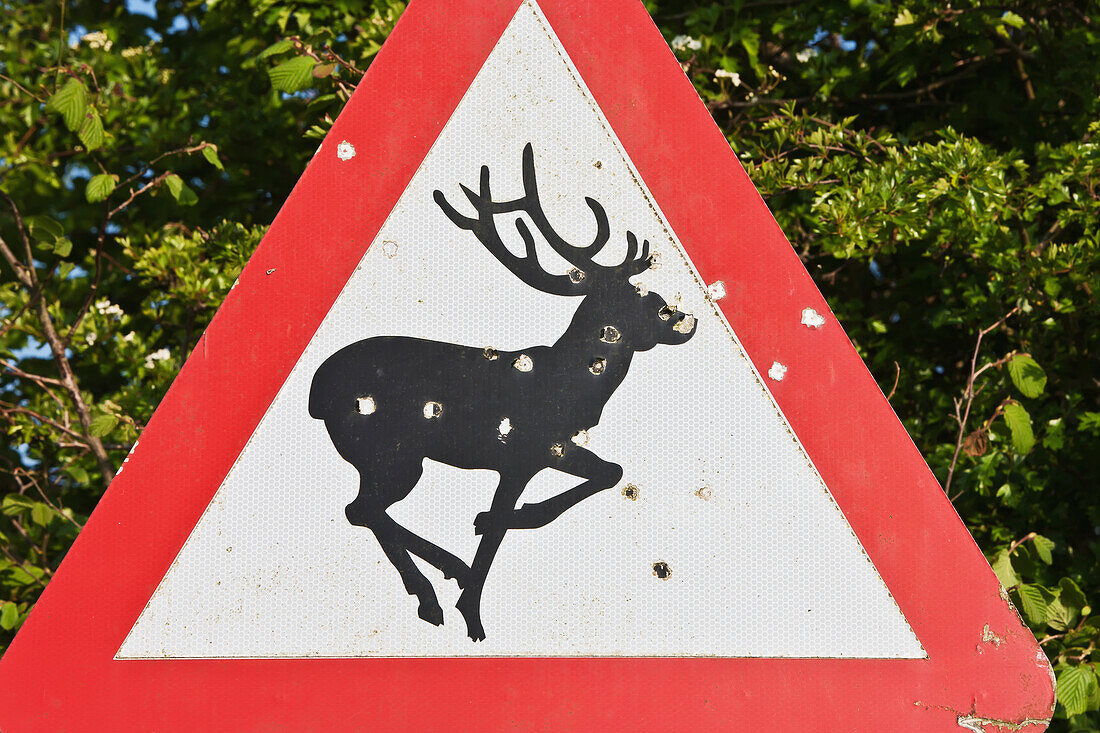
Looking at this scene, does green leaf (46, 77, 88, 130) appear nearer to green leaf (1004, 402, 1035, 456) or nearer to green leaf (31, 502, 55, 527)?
green leaf (31, 502, 55, 527)

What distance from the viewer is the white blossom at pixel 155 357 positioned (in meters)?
2.31

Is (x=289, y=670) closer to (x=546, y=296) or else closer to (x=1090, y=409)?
(x=546, y=296)

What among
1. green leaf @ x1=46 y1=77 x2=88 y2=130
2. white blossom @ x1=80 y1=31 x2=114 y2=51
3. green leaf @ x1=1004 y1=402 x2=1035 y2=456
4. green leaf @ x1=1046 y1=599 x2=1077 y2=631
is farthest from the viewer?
white blossom @ x1=80 y1=31 x2=114 y2=51

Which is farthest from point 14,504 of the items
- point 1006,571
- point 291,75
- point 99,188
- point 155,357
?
point 1006,571

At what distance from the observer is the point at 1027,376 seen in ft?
5.86

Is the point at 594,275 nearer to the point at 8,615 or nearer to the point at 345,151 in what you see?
the point at 345,151

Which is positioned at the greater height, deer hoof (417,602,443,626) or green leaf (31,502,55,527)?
deer hoof (417,602,443,626)

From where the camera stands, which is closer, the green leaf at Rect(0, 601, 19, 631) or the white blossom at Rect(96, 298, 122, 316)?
the green leaf at Rect(0, 601, 19, 631)

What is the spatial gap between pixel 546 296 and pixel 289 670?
27.3 inches

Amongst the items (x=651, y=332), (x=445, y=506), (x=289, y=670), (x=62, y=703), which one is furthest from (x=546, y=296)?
(x=62, y=703)

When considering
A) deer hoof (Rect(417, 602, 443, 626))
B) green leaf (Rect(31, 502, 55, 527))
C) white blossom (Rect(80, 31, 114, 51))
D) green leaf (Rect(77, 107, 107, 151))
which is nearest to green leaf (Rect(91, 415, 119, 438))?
green leaf (Rect(31, 502, 55, 527))

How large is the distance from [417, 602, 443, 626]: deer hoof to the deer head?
485mm

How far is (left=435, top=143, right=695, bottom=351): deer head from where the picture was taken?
1215mm

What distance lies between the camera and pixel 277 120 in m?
2.52
